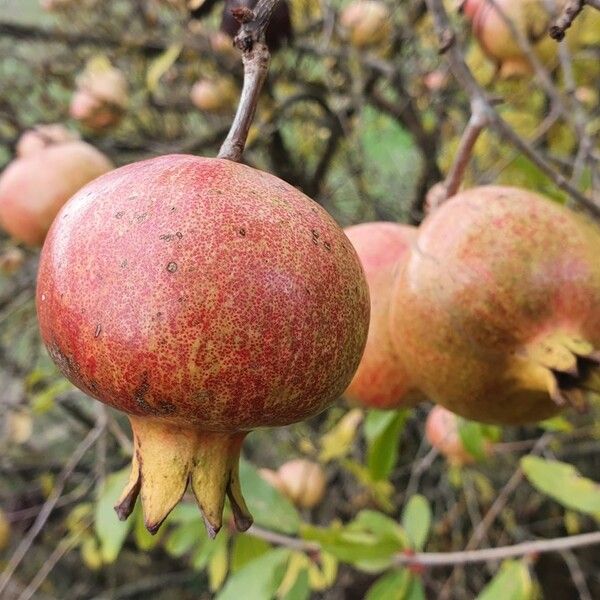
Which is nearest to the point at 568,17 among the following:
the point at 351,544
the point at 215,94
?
the point at 351,544

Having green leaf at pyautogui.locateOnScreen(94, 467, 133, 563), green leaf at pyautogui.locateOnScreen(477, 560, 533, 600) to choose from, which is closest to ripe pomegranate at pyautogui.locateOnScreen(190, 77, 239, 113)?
green leaf at pyautogui.locateOnScreen(94, 467, 133, 563)

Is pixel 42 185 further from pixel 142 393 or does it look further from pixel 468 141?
pixel 142 393

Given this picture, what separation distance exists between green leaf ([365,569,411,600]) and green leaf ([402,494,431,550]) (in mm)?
138

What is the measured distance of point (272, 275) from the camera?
0.53 meters

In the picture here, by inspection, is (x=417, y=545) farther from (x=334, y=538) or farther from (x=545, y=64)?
(x=545, y=64)

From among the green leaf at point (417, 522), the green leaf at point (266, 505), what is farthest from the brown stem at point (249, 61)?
the green leaf at point (417, 522)

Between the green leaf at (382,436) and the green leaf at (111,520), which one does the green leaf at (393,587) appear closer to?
the green leaf at (382,436)

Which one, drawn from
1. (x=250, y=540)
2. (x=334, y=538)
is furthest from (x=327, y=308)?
(x=250, y=540)

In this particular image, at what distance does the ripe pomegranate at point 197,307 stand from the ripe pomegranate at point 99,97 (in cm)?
171

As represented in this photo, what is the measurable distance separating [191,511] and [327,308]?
980 millimetres

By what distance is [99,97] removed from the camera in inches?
84.8

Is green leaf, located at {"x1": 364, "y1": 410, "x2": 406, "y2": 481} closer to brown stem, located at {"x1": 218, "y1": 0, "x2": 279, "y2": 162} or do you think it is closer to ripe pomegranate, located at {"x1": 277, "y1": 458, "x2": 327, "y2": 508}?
ripe pomegranate, located at {"x1": 277, "y1": 458, "x2": 327, "y2": 508}

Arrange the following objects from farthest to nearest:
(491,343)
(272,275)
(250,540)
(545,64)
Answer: (545,64) → (250,540) → (491,343) → (272,275)

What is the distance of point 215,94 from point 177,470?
1.72 meters
